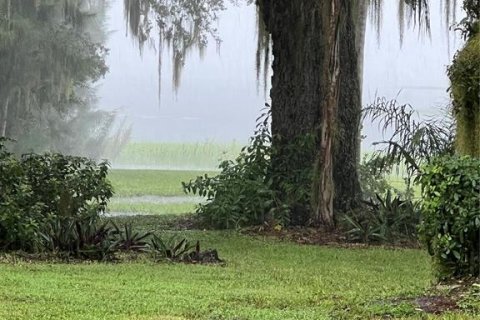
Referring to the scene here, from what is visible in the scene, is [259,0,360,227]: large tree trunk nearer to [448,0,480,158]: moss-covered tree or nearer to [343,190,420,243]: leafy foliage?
[343,190,420,243]: leafy foliage

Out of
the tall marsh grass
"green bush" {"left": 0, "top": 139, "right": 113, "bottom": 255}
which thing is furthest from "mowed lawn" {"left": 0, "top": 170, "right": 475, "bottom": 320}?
the tall marsh grass

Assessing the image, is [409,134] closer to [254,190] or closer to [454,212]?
[254,190]

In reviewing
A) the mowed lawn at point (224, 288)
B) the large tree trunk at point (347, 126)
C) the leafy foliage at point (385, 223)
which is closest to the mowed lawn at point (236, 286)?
the mowed lawn at point (224, 288)

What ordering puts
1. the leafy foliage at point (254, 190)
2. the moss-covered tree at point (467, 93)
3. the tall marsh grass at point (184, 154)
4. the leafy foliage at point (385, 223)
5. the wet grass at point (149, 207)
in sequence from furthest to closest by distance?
the tall marsh grass at point (184, 154) → the wet grass at point (149, 207) → the leafy foliage at point (254, 190) → the leafy foliage at point (385, 223) → the moss-covered tree at point (467, 93)

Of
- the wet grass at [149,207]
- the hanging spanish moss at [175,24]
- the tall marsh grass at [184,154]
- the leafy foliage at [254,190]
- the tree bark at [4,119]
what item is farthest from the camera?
the tree bark at [4,119]

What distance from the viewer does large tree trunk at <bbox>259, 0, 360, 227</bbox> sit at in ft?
42.2

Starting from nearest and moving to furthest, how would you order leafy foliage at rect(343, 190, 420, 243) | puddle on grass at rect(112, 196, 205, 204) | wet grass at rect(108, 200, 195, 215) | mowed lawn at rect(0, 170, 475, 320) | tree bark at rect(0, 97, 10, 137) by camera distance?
mowed lawn at rect(0, 170, 475, 320), leafy foliage at rect(343, 190, 420, 243), wet grass at rect(108, 200, 195, 215), puddle on grass at rect(112, 196, 205, 204), tree bark at rect(0, 97, 10, 137)

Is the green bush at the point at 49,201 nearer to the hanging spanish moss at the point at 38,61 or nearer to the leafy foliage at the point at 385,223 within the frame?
the leafy foliage at the point at 385,223

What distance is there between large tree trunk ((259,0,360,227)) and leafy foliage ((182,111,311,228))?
106 mm

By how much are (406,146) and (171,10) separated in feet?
30.4

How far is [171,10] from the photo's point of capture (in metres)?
20.0

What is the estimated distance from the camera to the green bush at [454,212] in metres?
5.84

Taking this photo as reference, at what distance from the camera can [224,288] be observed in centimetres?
669

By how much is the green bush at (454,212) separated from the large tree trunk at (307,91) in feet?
20.4
